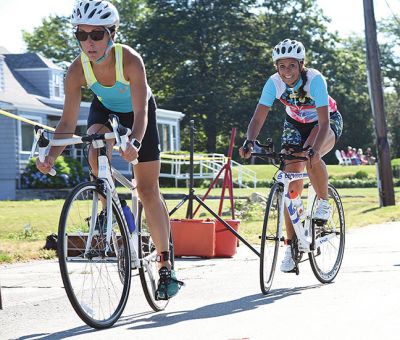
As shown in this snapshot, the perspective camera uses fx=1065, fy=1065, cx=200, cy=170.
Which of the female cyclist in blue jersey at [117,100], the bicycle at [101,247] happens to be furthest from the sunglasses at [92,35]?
the bicycle at [101,247]

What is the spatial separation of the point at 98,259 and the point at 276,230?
1999mm

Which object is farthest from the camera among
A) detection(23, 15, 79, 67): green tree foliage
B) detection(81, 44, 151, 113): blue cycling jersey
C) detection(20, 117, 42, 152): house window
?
detection(23, 15, 79, 67): green tree foliage

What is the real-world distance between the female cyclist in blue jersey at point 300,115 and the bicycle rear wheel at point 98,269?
6.38 ft

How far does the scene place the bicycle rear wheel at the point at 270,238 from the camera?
7730 millimetres

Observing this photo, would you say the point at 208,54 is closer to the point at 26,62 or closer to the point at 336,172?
the point at 336,172

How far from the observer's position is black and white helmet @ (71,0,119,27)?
6.44 meters

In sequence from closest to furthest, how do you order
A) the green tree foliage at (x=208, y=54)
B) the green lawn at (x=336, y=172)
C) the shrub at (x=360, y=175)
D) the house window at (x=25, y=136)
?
the house window at (x=25, y=136) < the shrub at (x=360, y=175) < the green lawn at (x=336, y=172) < the green tree foliage at (x=208, y=54)

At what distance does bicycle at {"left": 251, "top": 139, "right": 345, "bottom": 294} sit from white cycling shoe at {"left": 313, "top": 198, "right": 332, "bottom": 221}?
54mm

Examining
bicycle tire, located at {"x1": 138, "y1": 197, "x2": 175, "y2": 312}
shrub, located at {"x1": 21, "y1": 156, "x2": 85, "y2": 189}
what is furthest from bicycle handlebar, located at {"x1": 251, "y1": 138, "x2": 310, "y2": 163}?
shrub, located at {"x1": 21, "y1": 156, "x2": 85, "y2": 189}

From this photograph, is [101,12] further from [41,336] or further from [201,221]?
[201,221]

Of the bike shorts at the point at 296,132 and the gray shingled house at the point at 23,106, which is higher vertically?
the gray shingled house at the point at 23,106

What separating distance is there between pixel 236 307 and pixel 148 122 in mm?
1389

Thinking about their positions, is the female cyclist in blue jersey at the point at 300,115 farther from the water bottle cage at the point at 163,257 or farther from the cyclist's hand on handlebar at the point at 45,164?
the cyclist's hand on handlebar at the point at 45,164

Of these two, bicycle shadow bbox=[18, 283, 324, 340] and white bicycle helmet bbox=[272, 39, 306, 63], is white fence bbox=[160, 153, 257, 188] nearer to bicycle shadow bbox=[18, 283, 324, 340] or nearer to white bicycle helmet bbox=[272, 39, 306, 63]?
white bicycle helmet bbox=[272, 39, 306, 63]
